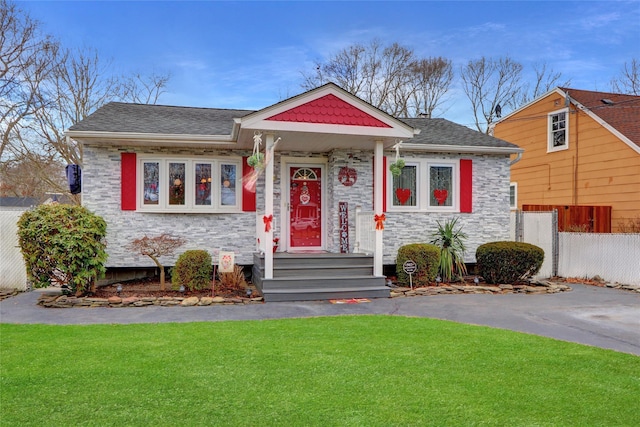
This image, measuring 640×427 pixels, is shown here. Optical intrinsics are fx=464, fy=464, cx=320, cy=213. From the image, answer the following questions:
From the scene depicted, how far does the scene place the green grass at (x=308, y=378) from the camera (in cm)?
341

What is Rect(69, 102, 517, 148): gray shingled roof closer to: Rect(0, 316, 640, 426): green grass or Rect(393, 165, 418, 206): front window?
Rect(393, 165, 418, 206): front window

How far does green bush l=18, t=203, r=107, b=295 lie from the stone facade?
1.40 metres

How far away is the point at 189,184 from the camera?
34.0ft

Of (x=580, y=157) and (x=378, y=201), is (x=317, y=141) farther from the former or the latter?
(x=580, y=157)

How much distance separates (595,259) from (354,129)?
695 centimetres

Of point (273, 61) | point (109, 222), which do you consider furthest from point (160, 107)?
point (273, 61)

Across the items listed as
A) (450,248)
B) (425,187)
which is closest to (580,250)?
(450,248)

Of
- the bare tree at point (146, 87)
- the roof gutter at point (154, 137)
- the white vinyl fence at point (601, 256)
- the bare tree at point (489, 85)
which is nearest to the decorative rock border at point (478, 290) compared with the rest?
the white vinyl fence at point (601, 256)

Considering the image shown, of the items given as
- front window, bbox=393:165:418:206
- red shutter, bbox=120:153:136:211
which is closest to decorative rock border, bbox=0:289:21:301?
red shutter, bbox=120:153:136:211

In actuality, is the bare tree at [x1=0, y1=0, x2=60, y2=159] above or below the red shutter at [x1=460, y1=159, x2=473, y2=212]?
above

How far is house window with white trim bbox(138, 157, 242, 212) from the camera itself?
404 inches

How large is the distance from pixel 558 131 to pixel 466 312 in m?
10.7

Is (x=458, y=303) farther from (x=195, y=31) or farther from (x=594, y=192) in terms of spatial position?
(x=195, y=31)

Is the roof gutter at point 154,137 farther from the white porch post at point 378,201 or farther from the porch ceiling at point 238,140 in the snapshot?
the white porch post at point 378,201
